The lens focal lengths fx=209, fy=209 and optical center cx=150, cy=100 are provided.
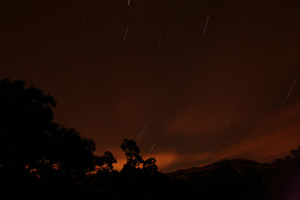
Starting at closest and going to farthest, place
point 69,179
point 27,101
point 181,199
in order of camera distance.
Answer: point 27,101 → point 69,179 → point 181,199

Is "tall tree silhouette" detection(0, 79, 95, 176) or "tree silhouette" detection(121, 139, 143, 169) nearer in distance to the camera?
"tall tree silhouette" detection(0, 79, 95, 176)

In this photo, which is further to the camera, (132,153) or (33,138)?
(132,153)

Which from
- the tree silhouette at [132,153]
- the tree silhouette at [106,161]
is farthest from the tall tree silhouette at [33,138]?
the tree silhouette at [132,153]

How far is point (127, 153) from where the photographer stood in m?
27.0

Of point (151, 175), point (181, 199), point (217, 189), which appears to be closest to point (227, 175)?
point (217, 189)

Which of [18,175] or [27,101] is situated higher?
[27,101]

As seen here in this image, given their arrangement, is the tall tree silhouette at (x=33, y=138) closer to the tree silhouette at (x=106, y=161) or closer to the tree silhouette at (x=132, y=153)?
the tree silhouette at (x=106, y=161)

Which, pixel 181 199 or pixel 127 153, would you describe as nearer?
pixel 127 153

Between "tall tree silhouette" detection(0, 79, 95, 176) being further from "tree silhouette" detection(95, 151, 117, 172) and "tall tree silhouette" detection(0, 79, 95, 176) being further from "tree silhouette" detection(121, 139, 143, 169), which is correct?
"tree silhouette" detection(121, 139, 143, 169)

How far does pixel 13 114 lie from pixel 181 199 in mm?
38865

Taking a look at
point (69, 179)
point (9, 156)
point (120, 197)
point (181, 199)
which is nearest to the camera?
point (9, 156)

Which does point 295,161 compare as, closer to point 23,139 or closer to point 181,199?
point 181,199

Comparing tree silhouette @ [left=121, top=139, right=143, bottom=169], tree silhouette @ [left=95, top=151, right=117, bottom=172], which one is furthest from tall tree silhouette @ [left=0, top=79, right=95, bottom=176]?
tree silhouette @ [left=121, top=139, right=143, bottom=169]

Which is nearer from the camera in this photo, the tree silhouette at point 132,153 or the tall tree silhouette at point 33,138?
the tall tree silhouette at point 33,138
